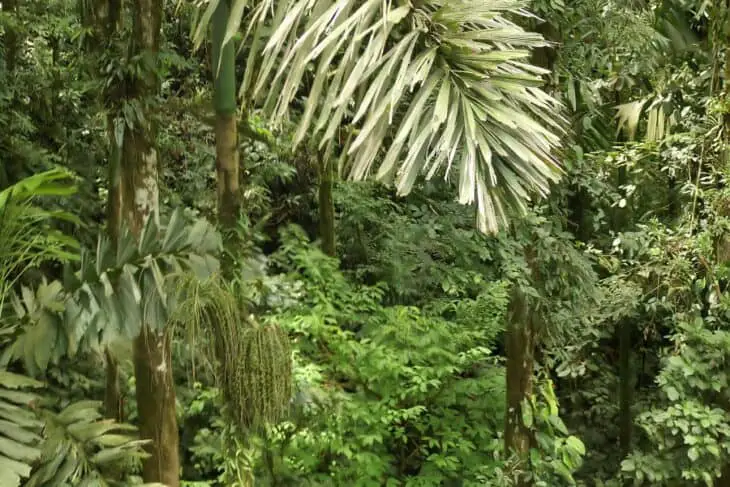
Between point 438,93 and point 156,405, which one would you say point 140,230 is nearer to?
point 156,405

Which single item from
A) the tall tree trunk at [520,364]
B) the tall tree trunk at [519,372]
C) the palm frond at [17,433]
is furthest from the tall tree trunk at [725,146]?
the palm frond at [17,433]

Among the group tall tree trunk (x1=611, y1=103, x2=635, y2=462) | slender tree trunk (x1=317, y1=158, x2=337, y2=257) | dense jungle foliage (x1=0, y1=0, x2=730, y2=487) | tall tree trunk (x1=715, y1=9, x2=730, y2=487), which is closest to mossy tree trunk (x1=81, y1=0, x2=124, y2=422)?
dense jungle foliage (x1=0, y1=0, x2=730, y2=487)

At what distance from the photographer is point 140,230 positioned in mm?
3818

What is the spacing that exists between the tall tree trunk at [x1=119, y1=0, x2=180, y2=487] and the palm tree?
8.20 ft

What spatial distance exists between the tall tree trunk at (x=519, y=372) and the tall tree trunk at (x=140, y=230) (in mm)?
2066

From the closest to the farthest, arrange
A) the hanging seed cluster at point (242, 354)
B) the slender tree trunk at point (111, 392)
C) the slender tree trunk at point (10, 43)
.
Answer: the hanging seed cluster at point (242, 354)
the slender tree trunk at point (111, 392)
the slender tree trunk at point (10, 43)

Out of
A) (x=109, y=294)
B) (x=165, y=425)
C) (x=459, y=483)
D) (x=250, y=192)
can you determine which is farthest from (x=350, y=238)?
(x=109, y=294)

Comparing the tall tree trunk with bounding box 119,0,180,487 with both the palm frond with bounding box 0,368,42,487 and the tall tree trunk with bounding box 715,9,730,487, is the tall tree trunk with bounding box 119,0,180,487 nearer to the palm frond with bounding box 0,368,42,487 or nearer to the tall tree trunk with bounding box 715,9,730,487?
the palm frond with bounding box 0,368,42,487

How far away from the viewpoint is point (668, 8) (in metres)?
4.23

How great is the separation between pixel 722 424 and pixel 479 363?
308 centimetres

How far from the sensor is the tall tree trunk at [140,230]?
3.78 metres

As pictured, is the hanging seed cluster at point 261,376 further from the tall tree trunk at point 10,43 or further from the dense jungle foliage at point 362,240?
the tall tree trunk at point 10,43

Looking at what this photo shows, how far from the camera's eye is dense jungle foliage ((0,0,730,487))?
4.78 feet

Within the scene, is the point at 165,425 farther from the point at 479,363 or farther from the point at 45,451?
the point at 479,363
